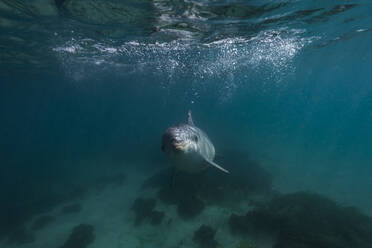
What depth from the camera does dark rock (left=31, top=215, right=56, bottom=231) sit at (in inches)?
650

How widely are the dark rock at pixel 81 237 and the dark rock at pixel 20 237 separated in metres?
3.31

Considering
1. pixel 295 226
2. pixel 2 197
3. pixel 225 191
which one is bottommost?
pixel 2 197

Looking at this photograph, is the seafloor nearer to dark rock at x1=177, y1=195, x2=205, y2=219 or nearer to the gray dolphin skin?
dark rock at x1=177, y1=195, x2=205, y2=219

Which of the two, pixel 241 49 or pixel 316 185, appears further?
pixel 241 49

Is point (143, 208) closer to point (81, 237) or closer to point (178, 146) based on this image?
point (81, 237)

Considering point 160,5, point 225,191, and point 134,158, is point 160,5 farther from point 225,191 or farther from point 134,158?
point 134,158

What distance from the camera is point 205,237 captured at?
437 inches

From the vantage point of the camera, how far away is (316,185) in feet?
61.4

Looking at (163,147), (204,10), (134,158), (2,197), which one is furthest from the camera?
(134,158)

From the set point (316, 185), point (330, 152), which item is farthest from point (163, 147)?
point (330, 152)

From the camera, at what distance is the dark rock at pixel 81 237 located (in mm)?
12888

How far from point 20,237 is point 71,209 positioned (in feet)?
12.0

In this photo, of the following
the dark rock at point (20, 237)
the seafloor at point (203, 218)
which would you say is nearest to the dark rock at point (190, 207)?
the seafloor at point (203, 218)

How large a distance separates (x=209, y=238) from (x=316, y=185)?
40.3 ft
